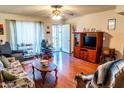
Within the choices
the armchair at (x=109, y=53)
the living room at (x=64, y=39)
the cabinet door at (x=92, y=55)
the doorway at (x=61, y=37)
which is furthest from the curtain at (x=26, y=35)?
the armchair at (x=109, y=53)

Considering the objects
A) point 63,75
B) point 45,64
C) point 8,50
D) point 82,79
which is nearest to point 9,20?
point 8,50

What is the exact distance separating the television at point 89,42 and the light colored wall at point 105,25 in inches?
17.8

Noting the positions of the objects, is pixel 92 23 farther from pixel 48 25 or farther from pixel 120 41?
pixel 48 25

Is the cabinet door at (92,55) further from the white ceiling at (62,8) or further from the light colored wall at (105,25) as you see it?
the white ceiling at (62,8)

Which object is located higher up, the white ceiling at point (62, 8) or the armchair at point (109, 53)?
the white ceiling at point (62, 8)

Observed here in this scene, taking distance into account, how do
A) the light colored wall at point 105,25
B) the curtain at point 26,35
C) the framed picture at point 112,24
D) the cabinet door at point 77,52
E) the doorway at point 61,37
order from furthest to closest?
the doorway at point 61,37, the cabinet door at point 77,52, the curtain at point 26,35, the framed picture at point 112,24, the light colored wall at point 105,25

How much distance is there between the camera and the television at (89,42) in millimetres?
5186

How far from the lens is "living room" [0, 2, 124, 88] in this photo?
3580 mm

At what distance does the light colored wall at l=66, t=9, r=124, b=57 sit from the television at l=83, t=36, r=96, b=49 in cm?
45

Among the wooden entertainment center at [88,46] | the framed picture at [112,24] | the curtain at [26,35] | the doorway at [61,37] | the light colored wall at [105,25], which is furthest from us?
the doorway at [61,37]

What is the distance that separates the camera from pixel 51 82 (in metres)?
3.21

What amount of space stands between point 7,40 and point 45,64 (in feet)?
9.40

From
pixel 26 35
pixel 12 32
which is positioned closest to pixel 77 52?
pixel 26 35

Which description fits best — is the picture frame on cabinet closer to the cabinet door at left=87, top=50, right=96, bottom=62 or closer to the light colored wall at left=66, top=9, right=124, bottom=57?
the light colored wall at left=66, top=9, right=124, bottom=57
